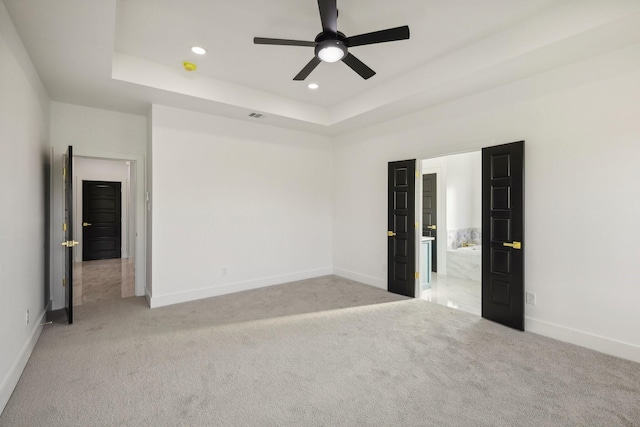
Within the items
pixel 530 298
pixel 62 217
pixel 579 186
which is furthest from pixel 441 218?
pixel 62 217

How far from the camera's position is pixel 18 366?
8.02 feet

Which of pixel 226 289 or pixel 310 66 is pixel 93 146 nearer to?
pixel 226 289

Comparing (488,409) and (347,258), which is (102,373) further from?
(347,258)

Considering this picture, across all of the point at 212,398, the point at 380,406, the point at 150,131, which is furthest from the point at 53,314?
the point at 380,406

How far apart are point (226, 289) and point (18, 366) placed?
8.25 feet

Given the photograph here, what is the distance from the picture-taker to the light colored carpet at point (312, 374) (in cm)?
204

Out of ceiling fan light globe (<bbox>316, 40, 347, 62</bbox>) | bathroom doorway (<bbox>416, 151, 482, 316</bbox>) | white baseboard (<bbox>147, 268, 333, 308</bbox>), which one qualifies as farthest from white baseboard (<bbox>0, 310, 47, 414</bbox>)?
bathroom doorway (<bbox>416, 151, 482, 316</bbox>)

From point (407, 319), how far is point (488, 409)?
1.64 meters

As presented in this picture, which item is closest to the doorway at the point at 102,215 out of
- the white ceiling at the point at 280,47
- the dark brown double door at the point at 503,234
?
the white ceiling at the point at 280,47

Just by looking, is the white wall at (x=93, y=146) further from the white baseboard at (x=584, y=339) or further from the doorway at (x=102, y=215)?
the white baseboard at (x=584, y=339)

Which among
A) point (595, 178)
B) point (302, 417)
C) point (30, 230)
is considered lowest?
point (302, 417)

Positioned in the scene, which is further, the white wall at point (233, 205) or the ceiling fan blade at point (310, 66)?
the white wall at point (233, 205)

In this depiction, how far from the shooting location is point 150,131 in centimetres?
423

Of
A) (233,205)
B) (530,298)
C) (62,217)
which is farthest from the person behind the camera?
(233,205)
